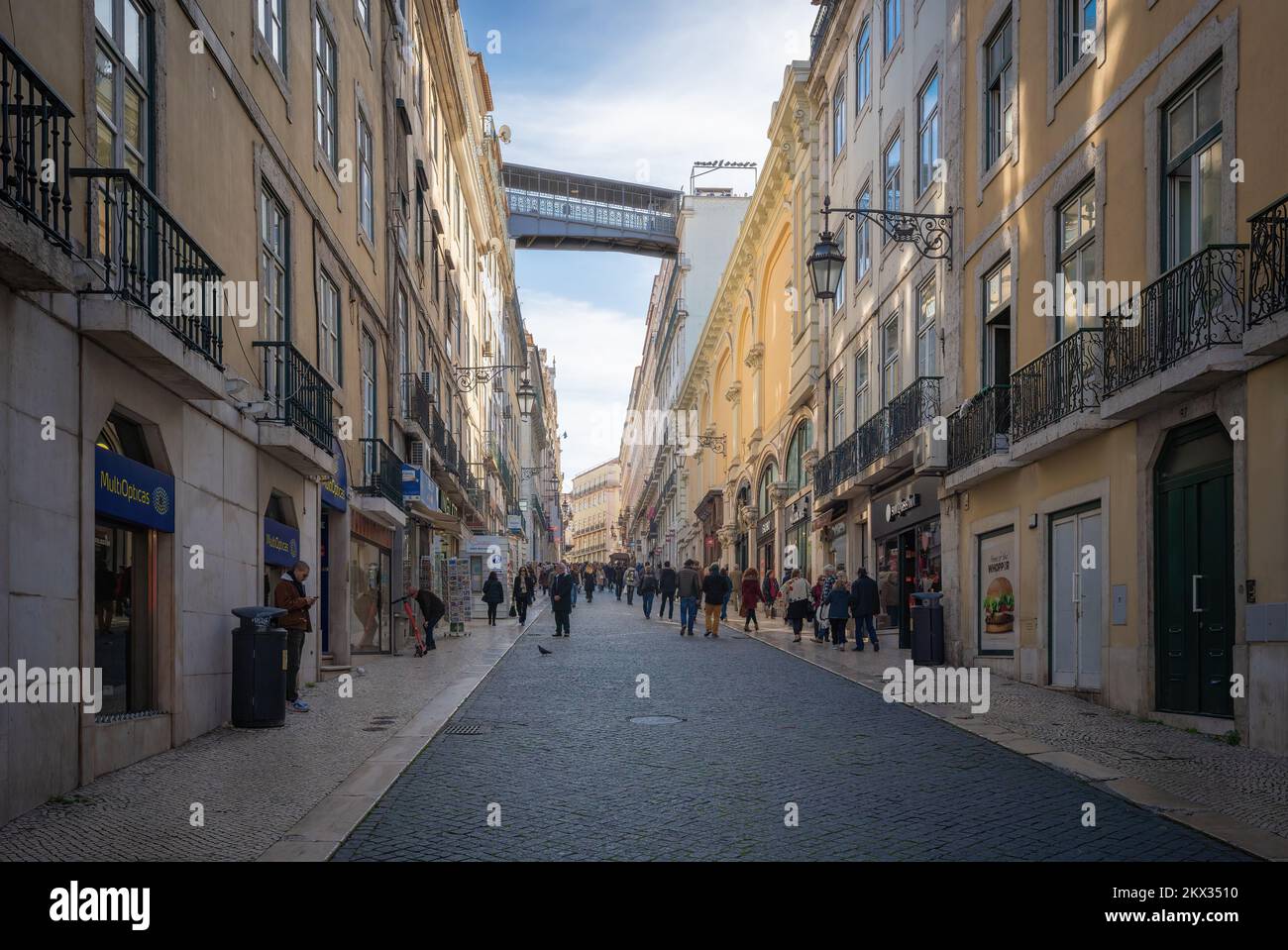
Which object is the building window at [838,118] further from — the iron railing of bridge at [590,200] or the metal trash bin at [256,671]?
the iron railing of bridge at [590,200]

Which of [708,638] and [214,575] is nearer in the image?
[214,575]

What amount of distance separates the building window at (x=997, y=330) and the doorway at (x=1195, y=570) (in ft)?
17.8

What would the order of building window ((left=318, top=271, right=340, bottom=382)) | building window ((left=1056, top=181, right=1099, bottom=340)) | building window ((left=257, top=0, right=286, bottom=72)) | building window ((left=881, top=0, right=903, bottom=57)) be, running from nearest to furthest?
building window ((left=257, top=0, right=286, bottom=72)), building window ((left=1056, top=181, right=1099, bottom=340)), building window ((left=318, top=271, right=340, bottom=382)), building window ((left=881, top=0, right=903, bottom=57))

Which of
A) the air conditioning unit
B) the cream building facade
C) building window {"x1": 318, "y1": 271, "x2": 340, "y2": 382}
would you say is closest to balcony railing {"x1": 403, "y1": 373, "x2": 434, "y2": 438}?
the cream building facade

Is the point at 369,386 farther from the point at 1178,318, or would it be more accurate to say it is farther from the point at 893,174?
the point at 1178,318

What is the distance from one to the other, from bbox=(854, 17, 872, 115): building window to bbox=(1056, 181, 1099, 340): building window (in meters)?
12.5

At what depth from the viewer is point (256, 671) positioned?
10914mm

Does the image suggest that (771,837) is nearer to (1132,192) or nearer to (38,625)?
(38,625)

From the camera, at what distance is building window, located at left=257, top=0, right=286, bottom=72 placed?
45.2ft

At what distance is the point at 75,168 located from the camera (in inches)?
308

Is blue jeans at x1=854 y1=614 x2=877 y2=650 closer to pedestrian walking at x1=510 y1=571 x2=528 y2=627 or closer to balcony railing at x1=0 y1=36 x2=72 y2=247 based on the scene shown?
pedestrian walking at x1=510 y1=571 x2=528 y2=627

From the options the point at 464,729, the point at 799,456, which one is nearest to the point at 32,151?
the point at 464,729
